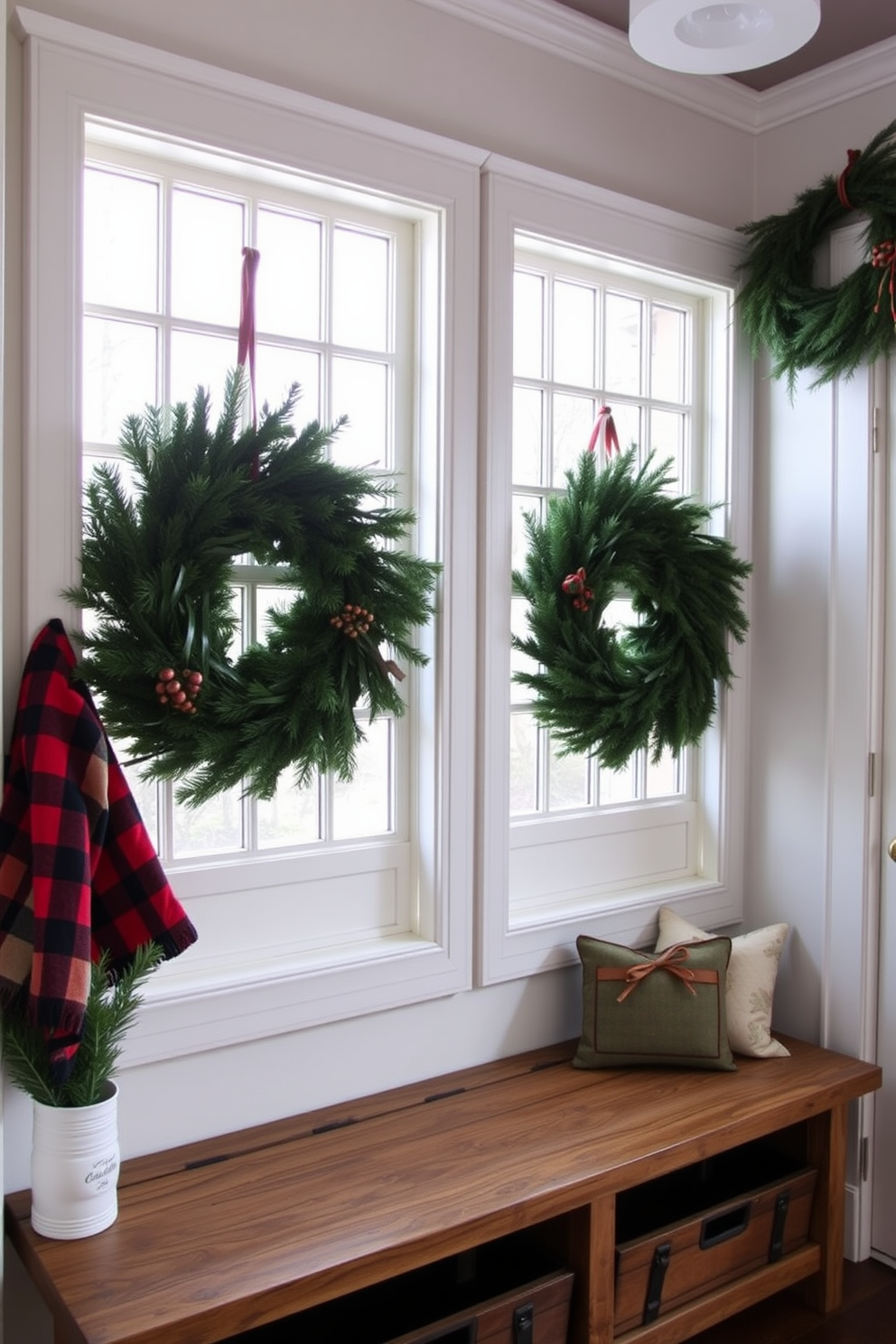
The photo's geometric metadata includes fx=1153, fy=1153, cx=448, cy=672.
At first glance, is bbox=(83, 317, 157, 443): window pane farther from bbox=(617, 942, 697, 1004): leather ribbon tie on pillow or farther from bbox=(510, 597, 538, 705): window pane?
bbox=(617, 942, 697, 1004): leather ribbon tie on pillow

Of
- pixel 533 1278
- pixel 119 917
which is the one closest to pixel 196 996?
pixel 119 917

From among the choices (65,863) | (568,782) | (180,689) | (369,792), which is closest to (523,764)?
(568,782)

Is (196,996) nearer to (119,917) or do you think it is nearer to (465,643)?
(119,917)

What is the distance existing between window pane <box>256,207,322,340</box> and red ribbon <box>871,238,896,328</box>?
119 centimetres

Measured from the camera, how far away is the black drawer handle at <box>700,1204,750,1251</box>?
2.22 meters

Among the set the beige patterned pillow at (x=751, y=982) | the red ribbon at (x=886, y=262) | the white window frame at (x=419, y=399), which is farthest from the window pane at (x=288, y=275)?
the beige patterned pillow at (x=751, y=982)

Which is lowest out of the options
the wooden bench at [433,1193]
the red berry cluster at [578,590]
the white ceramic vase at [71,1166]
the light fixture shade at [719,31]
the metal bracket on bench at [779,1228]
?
the metal bracket on bench at [779,1228]

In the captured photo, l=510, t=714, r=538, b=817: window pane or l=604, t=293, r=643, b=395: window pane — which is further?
l=604, t=293, r=643, b=395: window pane

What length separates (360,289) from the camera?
7.57 feet

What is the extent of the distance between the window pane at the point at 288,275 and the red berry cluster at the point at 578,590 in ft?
2.37

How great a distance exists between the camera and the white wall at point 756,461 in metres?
1.99

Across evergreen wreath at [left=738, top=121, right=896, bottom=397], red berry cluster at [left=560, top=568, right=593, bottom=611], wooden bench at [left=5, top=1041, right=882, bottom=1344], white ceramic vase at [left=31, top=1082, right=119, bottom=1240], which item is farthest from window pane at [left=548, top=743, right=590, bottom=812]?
white ceramic vase at [left=31, top=1082, right=119, bottom=1240]

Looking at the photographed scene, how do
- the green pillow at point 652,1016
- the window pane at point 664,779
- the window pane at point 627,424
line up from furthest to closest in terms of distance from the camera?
1. the window pane at point 664,779
2. the window pane at point 627,424
3. the green pillow at point 652,1016

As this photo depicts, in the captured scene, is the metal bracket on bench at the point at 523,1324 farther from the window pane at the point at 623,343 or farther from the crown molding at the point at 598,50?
the crown molding at the point at 598,50
